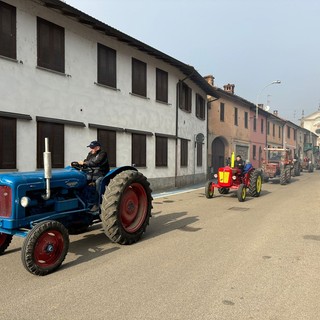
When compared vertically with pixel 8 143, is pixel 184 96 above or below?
above

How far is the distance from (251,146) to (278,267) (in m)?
26.9

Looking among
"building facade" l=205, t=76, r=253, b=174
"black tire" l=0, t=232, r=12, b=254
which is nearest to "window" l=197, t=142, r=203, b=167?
"building facade" l=205, t=76, r=253, b=174

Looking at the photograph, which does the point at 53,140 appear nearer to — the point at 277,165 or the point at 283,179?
the point at 283,179

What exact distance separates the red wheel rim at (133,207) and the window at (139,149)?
291 inches

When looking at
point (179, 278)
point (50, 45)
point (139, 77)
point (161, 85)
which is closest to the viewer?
point (179, 278)

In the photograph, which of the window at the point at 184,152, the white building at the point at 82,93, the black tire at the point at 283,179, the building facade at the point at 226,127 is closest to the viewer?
the white building at the point at 82,93

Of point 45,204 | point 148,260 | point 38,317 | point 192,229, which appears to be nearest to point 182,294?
point 148,260

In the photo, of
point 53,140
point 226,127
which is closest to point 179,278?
point 53,140

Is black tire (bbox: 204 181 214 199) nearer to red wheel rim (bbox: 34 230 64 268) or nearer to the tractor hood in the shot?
the tractor hood

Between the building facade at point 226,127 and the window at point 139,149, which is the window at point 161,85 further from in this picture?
the building facade at point 226,127

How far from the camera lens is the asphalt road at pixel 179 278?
327 cm

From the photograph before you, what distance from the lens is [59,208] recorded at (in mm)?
4906

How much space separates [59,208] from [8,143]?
16.3 ft

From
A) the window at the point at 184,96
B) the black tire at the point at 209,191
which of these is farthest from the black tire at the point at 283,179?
the black tire at the point at 209,191
